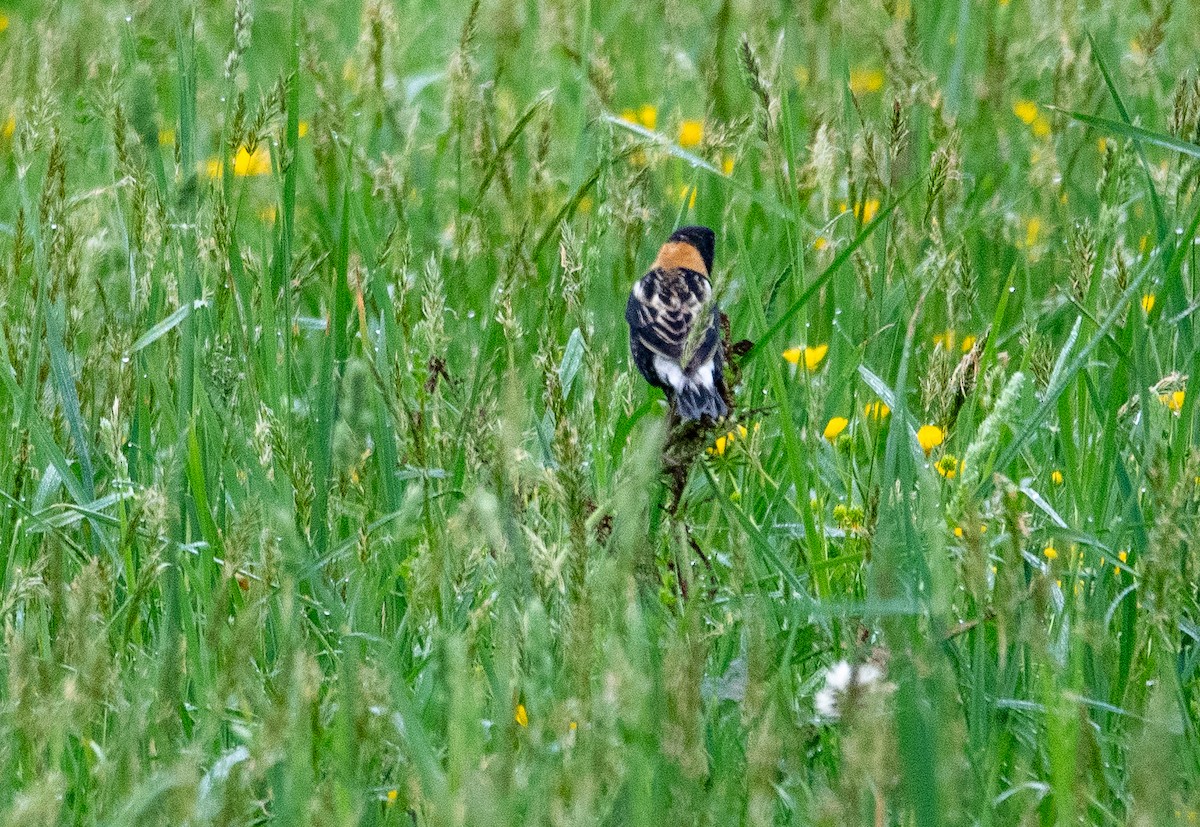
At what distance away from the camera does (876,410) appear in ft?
8.27

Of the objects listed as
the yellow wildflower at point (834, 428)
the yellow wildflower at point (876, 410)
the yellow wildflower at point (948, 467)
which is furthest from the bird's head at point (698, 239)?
the yellow wildflower at point (948, 467)

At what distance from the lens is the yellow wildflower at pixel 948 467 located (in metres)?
2.22

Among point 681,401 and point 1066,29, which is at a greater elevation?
point 1066,29

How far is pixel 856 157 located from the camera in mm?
2775

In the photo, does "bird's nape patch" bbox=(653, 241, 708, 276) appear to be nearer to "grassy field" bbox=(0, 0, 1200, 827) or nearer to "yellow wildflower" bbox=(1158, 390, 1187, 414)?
"grassy field" bbox=(0, 0, 1200, 827)

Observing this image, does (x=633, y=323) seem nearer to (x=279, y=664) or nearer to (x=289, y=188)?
(x=289, y=188)

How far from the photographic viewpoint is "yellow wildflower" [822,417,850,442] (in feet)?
9.05

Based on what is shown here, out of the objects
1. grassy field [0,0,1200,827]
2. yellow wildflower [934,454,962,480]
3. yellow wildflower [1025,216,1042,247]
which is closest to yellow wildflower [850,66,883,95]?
yellow wildflower [1025,216,1042,247]

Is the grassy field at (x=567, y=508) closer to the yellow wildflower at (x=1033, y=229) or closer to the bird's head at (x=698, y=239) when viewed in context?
the bird's head at (x=698, y=239)

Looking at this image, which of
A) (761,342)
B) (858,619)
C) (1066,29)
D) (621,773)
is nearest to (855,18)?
(1066,29)

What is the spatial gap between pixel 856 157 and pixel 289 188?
1.02 metres

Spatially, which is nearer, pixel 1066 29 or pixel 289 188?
pixel 289 188

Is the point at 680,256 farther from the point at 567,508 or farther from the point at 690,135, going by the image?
the point at 567,508

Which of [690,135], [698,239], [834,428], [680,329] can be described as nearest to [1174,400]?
[834,428]
